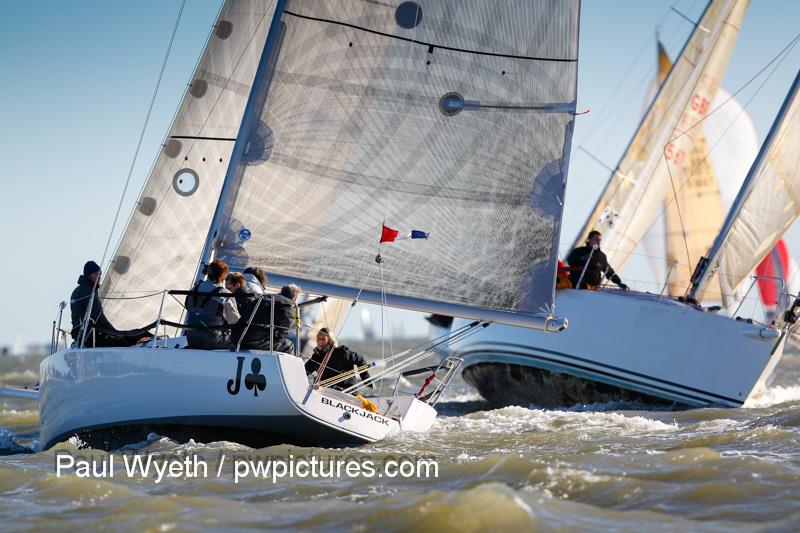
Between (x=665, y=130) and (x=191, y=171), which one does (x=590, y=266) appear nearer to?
(x=665, y=130)

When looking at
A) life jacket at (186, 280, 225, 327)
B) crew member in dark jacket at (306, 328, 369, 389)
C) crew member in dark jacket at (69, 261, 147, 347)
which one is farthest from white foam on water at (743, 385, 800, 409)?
crew member in dark jacket at (69, 261, 147, 347)

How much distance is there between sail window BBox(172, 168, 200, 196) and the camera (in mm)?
13125

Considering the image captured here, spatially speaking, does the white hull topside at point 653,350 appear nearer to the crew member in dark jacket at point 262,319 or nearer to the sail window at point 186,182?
the sail window at point 186,182

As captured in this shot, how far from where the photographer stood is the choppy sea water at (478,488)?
22.3ft

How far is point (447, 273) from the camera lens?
11609mm

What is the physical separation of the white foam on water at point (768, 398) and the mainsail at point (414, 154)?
4.89m

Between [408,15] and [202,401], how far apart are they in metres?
4.47

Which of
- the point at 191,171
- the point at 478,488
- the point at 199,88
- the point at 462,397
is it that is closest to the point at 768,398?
the point at 462,397

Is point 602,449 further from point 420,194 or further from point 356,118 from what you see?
point 356,118

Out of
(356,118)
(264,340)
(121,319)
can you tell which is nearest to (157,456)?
(264,340)

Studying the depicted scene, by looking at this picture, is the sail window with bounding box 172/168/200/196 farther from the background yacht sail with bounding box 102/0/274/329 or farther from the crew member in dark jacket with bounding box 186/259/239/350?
the crew member in dark jacket with bounding box 186/259/239/350

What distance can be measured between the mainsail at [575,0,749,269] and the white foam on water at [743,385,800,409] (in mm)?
3701

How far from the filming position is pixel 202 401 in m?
9.59

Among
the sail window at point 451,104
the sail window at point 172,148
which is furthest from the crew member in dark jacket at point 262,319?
the sail window at point 172,148
